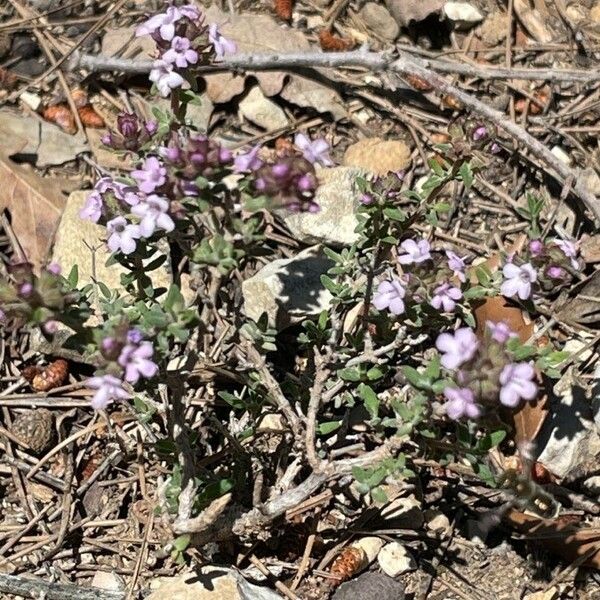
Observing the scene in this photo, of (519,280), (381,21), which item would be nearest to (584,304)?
(519,280)

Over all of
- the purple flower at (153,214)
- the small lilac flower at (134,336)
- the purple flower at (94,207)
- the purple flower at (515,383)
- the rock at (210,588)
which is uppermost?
the purple flower at (153,214)

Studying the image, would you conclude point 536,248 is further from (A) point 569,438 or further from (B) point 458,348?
(A) point 569,438

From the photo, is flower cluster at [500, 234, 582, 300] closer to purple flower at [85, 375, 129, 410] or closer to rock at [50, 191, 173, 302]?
purple flower at [85, 375, 129, 410]

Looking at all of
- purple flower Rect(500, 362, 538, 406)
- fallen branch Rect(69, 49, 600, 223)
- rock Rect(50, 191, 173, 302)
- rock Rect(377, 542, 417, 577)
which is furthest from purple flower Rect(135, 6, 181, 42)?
rock Rect(377, 542, 417, 577)

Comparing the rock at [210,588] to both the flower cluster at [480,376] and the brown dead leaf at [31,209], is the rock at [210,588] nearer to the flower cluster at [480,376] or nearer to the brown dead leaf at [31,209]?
the flower cluster at [480,376]

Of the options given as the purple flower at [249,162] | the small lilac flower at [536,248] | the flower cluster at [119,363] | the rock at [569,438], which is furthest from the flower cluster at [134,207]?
the rock at [569,438]

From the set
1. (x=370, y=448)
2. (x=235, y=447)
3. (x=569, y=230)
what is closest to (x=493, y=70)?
(x=569, y=230)
